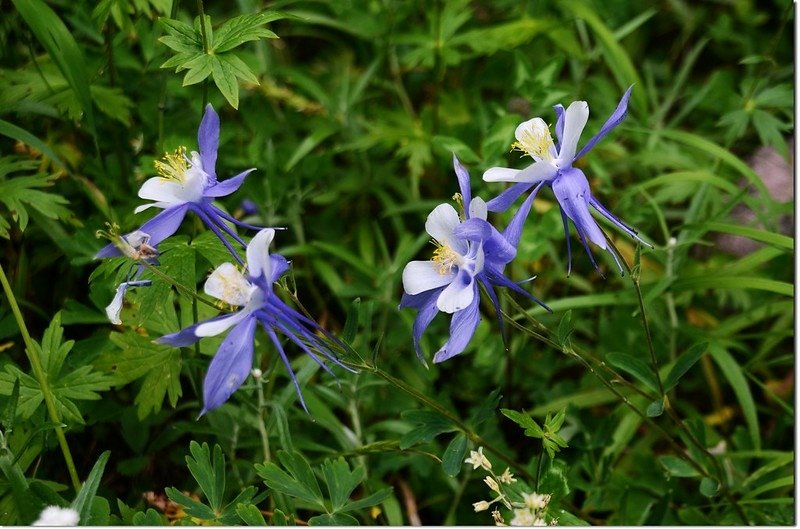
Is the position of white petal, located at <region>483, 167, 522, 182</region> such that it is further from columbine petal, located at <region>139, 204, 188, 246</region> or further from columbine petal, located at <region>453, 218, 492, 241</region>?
columbine petal, located at <region>139, 204, 188, 246</region>

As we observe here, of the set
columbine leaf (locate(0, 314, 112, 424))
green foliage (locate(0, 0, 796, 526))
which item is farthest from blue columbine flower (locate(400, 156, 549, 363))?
columbine leaf (locate(0, 314, 112, 424))

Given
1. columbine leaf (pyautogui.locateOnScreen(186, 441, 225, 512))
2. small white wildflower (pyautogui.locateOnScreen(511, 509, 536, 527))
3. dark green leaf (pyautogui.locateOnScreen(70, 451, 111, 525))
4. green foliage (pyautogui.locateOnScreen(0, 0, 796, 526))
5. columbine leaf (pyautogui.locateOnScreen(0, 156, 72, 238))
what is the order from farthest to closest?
columbine leaf (pyautogui.locateOnScreen(0, 156, 72, 238)) < green foliage (pyautogui.locateOnScreen(0, 0, 796, 526)) < columbine leaf (pyautogui.locateOnScreen(186, 441, 225, 512)) < dark green leaf (pyautogui.locateOnScreen(70, 451, 111, 525)) < small white wildflower (pyautogui.locateOnScreen(511, 509, 536, 527))

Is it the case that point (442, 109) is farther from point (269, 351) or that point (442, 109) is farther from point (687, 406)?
point (687, 406)

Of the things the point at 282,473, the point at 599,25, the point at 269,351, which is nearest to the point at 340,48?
the point at 599,25

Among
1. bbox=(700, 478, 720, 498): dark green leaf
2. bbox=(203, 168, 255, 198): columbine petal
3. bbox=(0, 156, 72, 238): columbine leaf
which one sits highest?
bbox=(203, 168, 255, 198): columbine petal

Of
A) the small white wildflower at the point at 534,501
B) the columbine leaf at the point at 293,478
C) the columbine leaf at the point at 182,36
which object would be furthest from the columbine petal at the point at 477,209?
the columbine leaf at the point at 182,36

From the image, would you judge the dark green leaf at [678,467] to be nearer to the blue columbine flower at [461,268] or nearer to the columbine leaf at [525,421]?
the columbine leaf at [525,421]

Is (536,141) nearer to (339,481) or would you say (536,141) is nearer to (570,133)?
(570,133)
